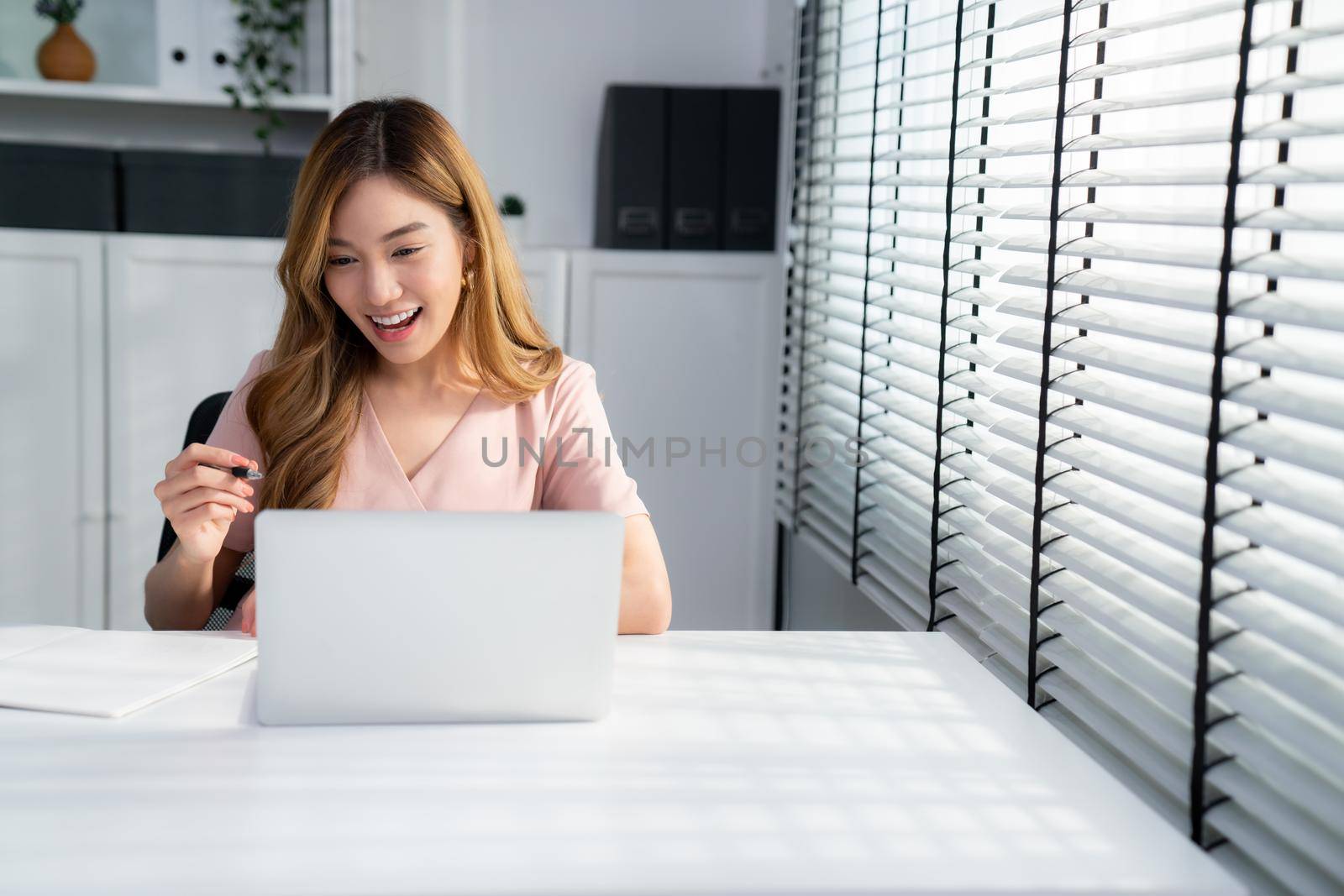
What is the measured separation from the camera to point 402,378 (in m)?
1.65

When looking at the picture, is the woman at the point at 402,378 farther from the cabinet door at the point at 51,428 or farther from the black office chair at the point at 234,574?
the cabinet door at the point at 51,428

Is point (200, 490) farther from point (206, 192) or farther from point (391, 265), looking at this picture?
point (206, 192)

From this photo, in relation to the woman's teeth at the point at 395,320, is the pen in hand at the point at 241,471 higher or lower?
lower

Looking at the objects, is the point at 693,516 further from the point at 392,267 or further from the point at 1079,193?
the point at 1079,193

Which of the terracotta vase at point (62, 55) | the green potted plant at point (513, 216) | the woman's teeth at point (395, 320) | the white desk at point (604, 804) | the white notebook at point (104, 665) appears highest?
the terracotta vase at point (62, 55)

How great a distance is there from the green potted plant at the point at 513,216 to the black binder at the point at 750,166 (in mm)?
509

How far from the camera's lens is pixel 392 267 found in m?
1.52

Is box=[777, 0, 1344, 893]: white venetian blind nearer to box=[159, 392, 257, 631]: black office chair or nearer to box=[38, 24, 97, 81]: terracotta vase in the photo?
box=[159, 392, 257, 631]: black office chair

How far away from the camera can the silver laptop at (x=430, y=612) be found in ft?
3.16

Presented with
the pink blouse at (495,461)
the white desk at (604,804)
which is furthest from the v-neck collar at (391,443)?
the white desk at (604,804)

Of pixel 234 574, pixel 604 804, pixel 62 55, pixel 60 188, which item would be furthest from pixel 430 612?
pixel 62 55

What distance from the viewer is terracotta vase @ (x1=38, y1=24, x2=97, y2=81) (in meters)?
2.54

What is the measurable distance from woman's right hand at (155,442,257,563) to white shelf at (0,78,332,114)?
151cm

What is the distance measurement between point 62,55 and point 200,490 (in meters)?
1.74
